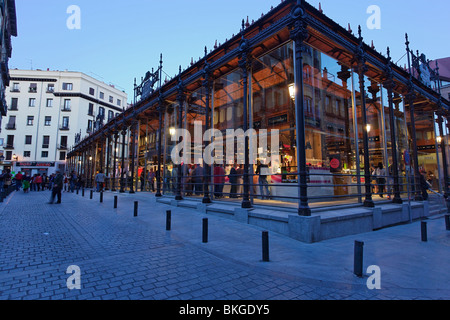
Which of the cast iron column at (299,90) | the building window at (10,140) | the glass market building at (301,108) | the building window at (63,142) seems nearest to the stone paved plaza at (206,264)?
the glass market building at (301,108)

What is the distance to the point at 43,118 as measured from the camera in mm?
47500

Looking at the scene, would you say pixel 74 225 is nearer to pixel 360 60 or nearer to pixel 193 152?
pixel 193 152

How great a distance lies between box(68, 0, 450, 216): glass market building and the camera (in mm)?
8805

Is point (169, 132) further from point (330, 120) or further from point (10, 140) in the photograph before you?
point (10, 140)

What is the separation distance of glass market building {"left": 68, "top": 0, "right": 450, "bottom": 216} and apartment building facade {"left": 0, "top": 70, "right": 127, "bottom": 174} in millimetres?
39791

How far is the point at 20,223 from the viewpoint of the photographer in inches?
337

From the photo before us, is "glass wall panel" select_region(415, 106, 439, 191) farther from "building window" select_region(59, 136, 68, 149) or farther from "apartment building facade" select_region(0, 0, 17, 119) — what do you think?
"building window" select_region(59, 136, 68, 149)

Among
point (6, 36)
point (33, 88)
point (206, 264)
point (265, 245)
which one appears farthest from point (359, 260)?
point (33, 88)

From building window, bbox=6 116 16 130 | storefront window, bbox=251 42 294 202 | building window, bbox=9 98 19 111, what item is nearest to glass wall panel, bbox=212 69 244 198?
storefront window, bbox=251 42 294 202

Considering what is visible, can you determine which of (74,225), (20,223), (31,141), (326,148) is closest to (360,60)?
(326,148)

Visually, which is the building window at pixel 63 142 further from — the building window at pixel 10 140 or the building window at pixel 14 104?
the building window at pixel 14 104

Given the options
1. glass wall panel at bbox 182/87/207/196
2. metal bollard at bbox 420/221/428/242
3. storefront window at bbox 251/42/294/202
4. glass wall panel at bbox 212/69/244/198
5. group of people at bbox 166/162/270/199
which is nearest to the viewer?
metal bollard at bbox 420/221/428/242

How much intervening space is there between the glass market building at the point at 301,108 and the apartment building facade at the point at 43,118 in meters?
39.8

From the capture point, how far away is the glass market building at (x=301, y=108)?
8.80 m
